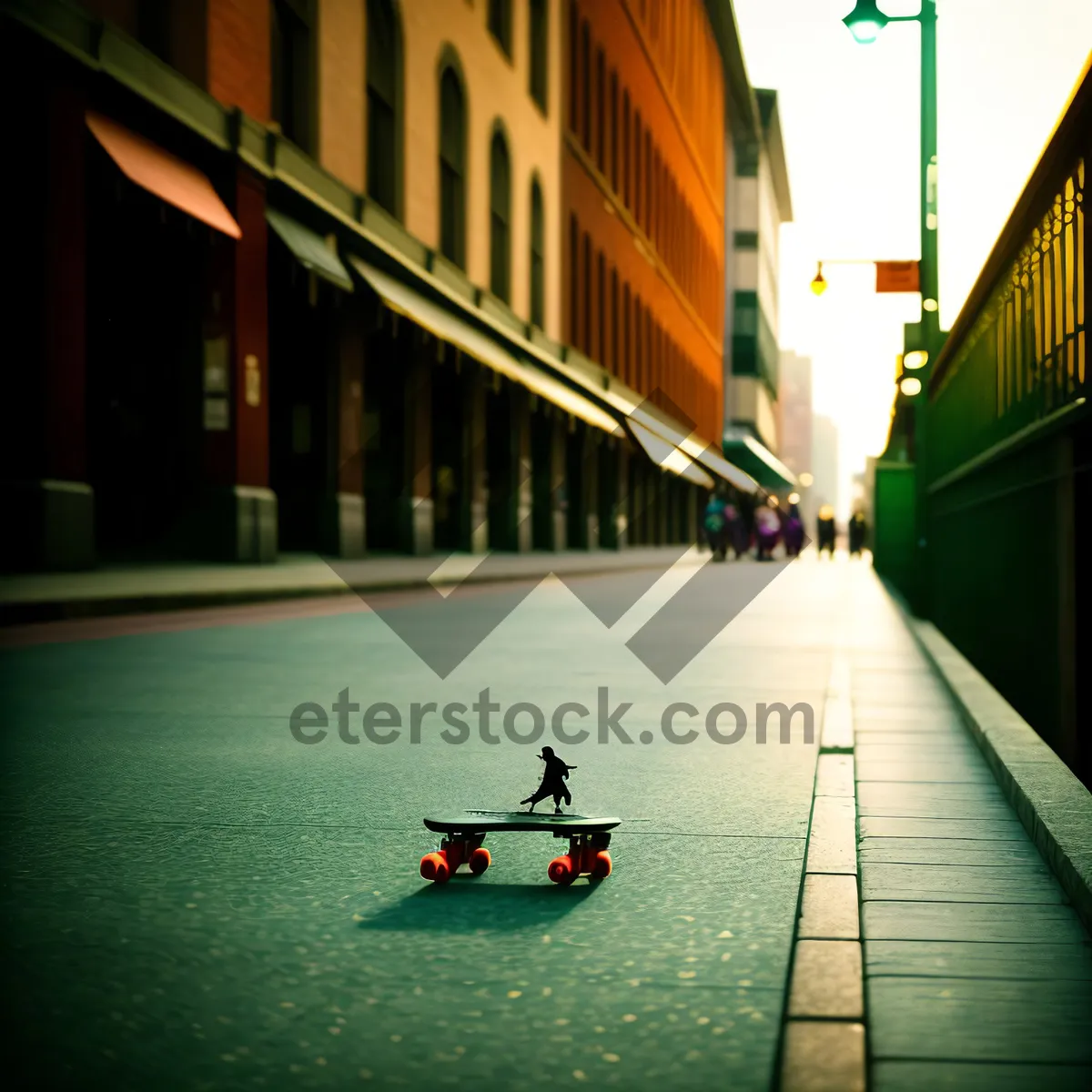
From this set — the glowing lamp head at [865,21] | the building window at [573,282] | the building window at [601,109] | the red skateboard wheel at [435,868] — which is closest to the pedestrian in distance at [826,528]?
the building window at [573,282]

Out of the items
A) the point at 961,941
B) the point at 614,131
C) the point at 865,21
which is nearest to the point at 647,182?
the point at 614,131

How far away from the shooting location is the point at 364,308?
968 inches

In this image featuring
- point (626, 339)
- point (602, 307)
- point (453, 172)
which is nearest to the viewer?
point (453, 172)

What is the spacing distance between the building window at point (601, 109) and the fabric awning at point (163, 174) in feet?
91.2

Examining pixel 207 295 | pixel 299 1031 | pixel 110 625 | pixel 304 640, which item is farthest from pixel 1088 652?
pixel 207 295

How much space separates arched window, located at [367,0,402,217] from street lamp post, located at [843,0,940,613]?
1183 centimetres

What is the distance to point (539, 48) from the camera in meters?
38.4

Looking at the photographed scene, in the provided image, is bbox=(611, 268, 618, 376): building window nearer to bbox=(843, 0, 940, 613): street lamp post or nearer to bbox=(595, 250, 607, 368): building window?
bbox=(595, 250, 607, 368): building window

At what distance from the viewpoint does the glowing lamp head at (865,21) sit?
595 inches

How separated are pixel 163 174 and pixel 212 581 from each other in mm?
4795

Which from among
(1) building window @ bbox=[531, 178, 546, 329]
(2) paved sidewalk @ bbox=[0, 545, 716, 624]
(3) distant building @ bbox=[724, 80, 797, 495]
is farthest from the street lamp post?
(3) distant building @ bbox=[724, 80, 797, 495]

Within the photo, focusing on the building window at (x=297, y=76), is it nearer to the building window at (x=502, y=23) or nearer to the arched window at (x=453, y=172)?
the arched window at (x=453, y=172)

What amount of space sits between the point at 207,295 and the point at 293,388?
5216mm

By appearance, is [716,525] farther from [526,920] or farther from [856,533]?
[526,920]
